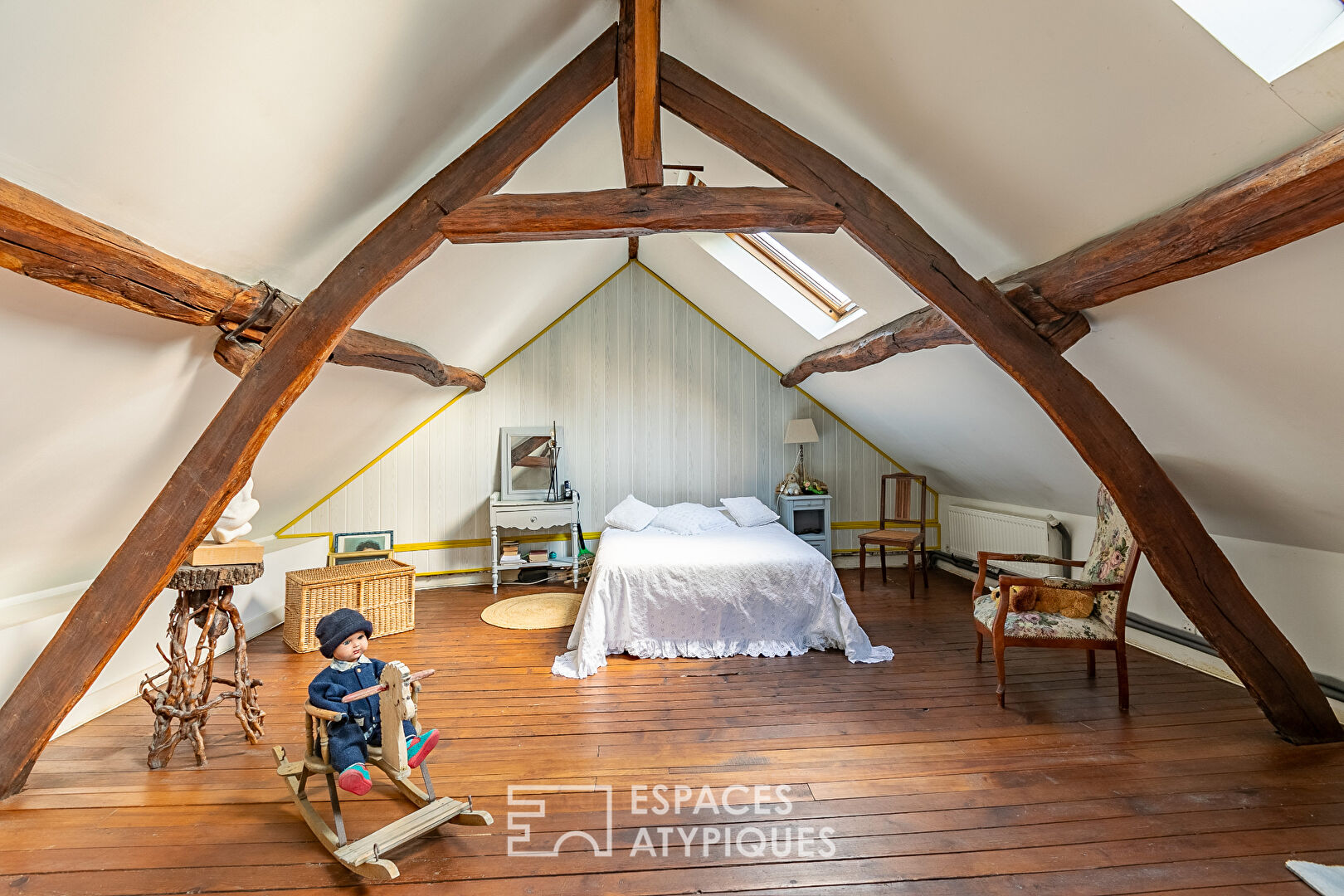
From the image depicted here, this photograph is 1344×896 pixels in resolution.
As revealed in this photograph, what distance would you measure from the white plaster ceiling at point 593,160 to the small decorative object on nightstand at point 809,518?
2.23 meters

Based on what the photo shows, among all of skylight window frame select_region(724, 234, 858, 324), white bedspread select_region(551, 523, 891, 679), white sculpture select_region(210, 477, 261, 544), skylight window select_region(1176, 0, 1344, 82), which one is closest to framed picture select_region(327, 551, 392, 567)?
white bedspread select_region(551, 523, 891, 679)

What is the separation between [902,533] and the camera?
5.39 m

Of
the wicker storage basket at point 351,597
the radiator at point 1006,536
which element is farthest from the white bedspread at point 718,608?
the radiator at point 1006,536

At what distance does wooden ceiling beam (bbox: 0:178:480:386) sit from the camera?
1.50 metres

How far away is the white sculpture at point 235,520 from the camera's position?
9.01ft

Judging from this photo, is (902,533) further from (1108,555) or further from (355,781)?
(355,781)

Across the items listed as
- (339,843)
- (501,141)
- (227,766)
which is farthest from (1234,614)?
(227,766)

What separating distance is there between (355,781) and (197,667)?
116 cm

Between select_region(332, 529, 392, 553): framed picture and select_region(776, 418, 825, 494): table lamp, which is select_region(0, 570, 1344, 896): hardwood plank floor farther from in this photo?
select_region(776, 418, 825, 494): table lamp

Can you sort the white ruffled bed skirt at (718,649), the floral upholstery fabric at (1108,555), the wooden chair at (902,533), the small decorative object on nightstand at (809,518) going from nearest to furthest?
1. the floral upholstery fabric at (1108,555)
2. the white ruffled bed skirt at (718,649)
3. the wooden chair at (902,533)
4. the small decorative object on nightstand at (809,518)

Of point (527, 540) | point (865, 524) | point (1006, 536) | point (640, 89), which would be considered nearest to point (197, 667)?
point (640, 89)

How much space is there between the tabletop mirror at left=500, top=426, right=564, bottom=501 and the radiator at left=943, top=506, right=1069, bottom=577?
347cm

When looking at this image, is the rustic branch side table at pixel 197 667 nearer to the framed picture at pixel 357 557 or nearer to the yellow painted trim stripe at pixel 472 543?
the framed picture at pixel 357 557

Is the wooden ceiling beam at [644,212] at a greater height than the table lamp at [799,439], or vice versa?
the wooden ceiling beam at [644,212]
